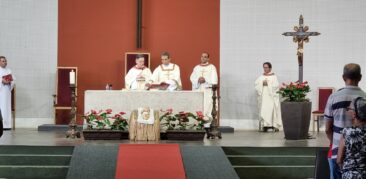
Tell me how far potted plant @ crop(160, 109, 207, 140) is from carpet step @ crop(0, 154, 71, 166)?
2.11 m

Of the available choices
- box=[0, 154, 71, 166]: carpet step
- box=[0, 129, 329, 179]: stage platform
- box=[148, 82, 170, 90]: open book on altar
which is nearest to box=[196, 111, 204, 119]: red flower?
box=[148, 82, 170, 90]: open book on altar

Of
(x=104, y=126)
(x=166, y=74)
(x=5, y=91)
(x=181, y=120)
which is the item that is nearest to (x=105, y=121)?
(x=104, y=126)

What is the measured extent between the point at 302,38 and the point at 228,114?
10.2 ft

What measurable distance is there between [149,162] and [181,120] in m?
2.35

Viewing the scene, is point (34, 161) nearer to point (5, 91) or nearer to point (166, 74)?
point (166, 74)

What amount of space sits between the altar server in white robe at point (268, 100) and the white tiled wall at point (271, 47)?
477mm

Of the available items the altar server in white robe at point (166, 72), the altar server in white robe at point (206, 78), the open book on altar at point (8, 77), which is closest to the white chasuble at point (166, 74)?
the altar server in white robe at point (166, 72)

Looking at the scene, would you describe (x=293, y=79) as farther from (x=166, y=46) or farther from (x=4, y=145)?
(x=4, y=145)

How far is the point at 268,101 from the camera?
502 inches

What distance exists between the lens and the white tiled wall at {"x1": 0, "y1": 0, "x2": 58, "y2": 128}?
1295 cm

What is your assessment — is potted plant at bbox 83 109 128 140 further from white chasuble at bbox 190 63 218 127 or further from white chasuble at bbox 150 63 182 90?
white chasuble at bbox 190 63 218 127

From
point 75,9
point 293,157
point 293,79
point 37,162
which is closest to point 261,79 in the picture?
point 293,79

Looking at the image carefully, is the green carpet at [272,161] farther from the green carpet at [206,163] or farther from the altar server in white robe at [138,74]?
the altar server in white robe at [138,74]

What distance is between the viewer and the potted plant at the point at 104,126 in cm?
945
